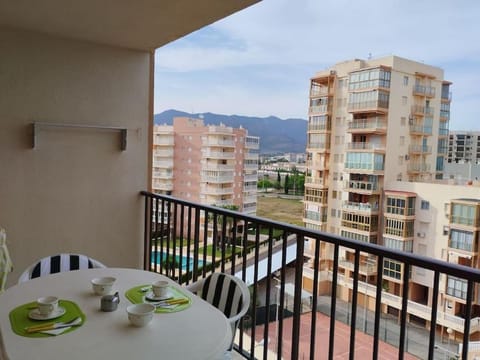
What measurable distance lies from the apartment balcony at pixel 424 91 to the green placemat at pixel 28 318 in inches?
143

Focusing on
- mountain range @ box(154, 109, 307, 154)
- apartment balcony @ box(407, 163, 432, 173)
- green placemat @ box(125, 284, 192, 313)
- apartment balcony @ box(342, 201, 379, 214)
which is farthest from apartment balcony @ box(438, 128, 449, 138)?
green placemat @ box(125, 284, 192, 313)

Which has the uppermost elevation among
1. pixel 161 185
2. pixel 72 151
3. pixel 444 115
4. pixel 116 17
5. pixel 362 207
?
pixel 116 17

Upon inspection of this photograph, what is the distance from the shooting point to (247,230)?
2.47 m

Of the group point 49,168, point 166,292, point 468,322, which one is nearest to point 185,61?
point 49,168

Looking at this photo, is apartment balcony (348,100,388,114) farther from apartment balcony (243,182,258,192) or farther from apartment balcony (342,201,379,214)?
apartment balcony (243,182,258,192)

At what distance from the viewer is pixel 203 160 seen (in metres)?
4.11

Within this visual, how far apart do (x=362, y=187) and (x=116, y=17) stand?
2587 mm

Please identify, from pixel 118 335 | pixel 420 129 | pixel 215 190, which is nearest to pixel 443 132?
pixel 420 129

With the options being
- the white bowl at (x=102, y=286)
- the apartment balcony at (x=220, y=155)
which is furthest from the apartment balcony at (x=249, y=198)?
the white bowl at (x=102, y=286)

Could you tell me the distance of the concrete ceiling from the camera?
Result: 7.98ft

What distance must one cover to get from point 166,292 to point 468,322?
1223mm

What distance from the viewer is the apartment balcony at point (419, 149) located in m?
3.53

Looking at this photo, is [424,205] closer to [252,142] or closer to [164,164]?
[252,142]

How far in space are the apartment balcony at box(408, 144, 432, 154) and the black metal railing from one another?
182 cm
